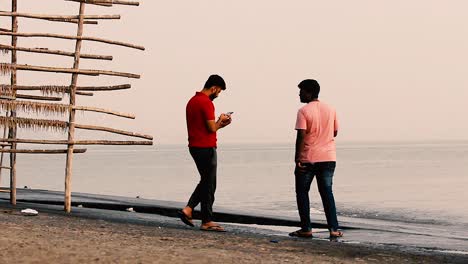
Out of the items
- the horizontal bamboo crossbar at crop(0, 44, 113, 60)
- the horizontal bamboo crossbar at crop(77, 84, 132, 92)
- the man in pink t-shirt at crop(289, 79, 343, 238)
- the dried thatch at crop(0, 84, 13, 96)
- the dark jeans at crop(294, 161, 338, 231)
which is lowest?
the dark jeans at crop(294, 161, 338, 231)

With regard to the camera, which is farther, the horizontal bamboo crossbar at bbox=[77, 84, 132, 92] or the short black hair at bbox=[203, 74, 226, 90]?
the horizontal bamboo crossbar at bbox=[77, 84, 132, 92]

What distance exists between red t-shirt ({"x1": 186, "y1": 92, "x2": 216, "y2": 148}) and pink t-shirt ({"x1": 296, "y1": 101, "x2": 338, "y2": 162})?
104 centimetres

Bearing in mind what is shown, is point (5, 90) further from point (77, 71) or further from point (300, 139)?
point (300, 139)

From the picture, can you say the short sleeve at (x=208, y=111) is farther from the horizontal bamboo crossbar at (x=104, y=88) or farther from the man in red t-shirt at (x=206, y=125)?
the horizontal bamboo crossbar at (x=104, y=88)

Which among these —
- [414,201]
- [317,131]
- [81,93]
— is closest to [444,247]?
[317,131]

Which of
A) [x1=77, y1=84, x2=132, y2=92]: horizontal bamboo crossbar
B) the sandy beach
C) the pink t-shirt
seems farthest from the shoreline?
[x1=77, y1=84, x2=132, y2=92]: horizontal bamboo crossbar

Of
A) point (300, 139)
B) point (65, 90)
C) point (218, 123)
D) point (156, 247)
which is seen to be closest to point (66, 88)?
point (65, 90)

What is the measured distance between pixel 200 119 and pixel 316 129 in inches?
54.1

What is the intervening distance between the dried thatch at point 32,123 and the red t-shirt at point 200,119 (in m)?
2.94

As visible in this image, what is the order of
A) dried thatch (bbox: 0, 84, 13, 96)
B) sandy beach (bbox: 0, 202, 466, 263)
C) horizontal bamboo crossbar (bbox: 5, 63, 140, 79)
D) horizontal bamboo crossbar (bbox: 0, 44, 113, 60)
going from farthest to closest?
dried thatch (bbox: 0, 84, 13, 96)
horizontal bamboo crossbar (bbox: 0, 44, 113, 60)
horizontal bamboo crossbar (bbox: 5, 63, 140, 79)
sandy beach (bbox: 0, 202, 466, 263)

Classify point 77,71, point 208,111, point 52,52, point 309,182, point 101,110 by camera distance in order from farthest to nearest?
point 52,52 → point 101,110 → point 77,71 → point 309,182 → point 208,111

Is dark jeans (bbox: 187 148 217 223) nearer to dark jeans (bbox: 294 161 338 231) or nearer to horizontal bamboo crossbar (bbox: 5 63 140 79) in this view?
dark jeans (bbox: 294 161 338 231)

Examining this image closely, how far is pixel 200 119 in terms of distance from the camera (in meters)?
10.8

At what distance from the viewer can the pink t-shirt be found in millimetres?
10883
